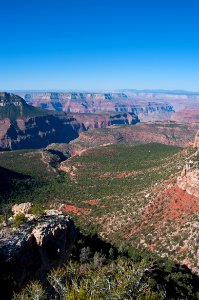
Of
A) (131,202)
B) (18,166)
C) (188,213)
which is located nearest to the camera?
(188,213)

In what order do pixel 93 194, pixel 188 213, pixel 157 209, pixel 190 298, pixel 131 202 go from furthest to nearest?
pixel 93 194 → pixel 131 202 → pixel 157 209 → pixel 188 213 → pixel 190 298

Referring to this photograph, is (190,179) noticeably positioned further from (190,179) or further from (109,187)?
(109,187)

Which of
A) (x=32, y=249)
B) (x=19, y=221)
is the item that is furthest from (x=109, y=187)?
(x=32, y=249)

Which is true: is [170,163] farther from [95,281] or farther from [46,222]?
[95,281]

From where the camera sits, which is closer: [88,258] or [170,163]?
[88,258]

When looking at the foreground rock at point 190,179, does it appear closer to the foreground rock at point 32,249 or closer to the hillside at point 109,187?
the hillside at point 109,187

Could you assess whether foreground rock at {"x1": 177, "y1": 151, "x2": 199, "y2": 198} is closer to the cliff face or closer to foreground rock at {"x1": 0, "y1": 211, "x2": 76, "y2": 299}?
the cliff face

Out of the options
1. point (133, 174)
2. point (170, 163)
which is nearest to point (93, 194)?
point (133, 174)

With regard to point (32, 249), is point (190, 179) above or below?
below
